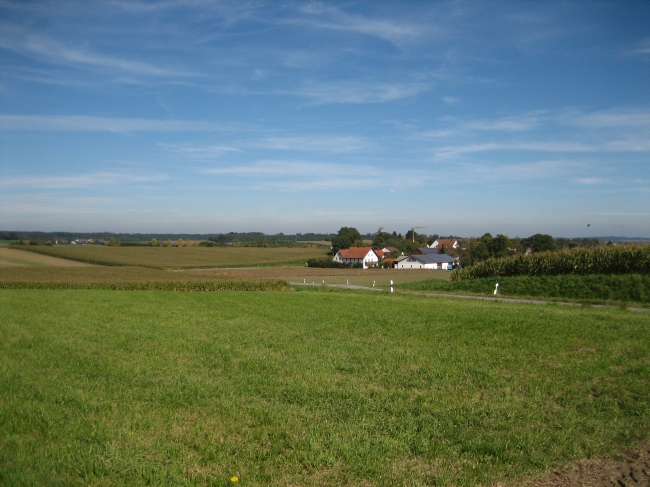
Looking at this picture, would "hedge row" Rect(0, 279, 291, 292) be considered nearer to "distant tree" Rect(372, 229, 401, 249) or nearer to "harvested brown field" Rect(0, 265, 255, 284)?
"harvested brown field" Rect(0, 265, 255, 284)

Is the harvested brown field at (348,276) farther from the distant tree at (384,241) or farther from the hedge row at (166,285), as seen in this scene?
the distant tree at (384,241)

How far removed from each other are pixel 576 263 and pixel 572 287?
4.30 metres

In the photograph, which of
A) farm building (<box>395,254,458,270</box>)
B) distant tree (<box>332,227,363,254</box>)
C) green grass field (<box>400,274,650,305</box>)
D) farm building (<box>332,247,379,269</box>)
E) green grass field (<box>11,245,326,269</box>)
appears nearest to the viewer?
green grass field (<box>400,274,650,305</box>)

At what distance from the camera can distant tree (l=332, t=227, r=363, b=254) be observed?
Answer: 122m

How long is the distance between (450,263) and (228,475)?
288 feet

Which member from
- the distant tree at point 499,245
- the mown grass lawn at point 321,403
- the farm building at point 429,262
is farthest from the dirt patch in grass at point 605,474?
the farm building at point 429,262

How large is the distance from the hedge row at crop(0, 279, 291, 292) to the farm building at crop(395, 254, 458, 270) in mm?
50582

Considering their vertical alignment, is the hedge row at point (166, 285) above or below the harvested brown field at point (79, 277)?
below

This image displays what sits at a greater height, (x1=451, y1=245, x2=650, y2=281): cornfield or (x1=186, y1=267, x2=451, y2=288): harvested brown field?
(x1=451, y1=245, x2=650, y2=281): cornfield

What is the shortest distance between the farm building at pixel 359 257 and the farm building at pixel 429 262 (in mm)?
10307

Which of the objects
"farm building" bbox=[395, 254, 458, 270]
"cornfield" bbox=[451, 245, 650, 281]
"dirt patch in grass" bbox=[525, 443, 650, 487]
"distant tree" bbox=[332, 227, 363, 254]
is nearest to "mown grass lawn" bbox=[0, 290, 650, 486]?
"dirt patch in grass" bbox=[525, 443, 650, 487]

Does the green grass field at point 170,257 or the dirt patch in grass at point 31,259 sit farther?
the green grass field at point 170,257

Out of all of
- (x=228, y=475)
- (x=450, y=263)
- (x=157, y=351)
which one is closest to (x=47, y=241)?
(x=450, y=263)

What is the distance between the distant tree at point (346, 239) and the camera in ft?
402
